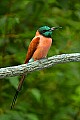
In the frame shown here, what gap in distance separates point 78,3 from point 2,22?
86cm

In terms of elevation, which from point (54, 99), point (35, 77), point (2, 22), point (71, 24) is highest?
point (2, 22)

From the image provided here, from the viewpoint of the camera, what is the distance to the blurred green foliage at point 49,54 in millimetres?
4332

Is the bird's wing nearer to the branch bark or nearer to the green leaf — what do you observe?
the branch bark

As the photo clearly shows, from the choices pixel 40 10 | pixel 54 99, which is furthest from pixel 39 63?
pixel 54 99

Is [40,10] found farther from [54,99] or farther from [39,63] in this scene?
[39,63]

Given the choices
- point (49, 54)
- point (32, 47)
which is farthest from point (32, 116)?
point (32, 47)

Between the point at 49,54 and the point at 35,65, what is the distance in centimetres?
120

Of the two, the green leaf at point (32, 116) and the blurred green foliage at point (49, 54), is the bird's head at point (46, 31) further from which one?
the green leaf at point (32, 116)

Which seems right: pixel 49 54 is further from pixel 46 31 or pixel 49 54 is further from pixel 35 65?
pixel 35 65

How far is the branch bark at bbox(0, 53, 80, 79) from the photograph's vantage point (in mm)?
3096

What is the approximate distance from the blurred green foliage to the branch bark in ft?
3.05

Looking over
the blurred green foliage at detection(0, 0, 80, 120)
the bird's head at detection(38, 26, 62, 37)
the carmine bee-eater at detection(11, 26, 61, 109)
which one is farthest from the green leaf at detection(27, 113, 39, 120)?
the bird's head at detection(38, 26, 62, 37)

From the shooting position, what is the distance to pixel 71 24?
15.2ft

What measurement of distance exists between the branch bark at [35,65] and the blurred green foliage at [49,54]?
0.93 meters
